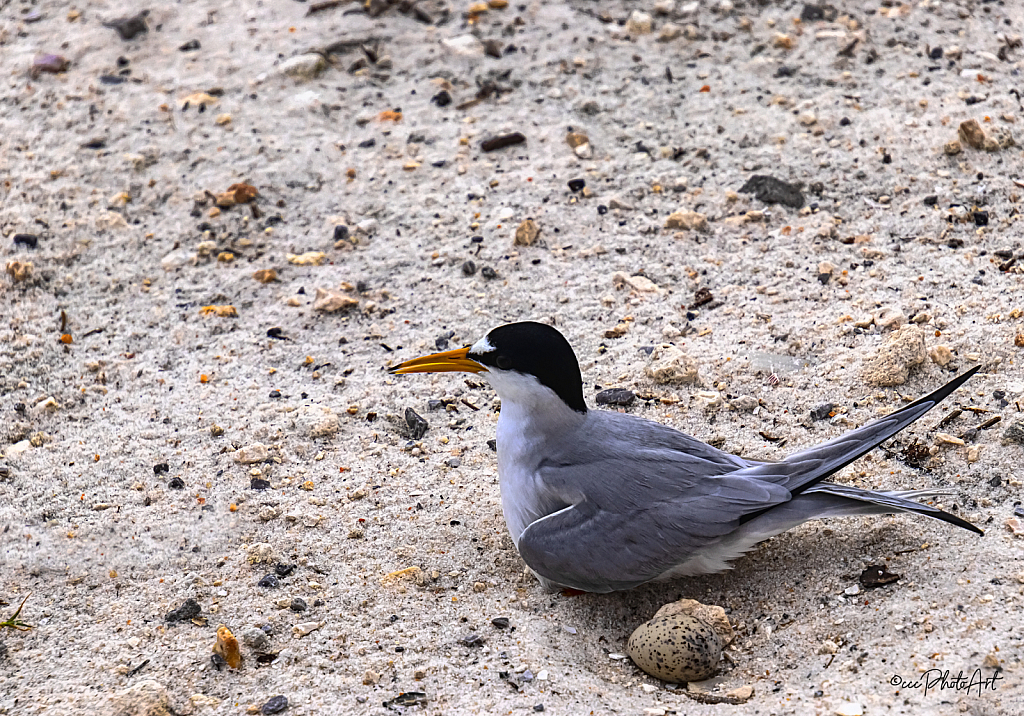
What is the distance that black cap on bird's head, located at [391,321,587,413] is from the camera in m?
3.39

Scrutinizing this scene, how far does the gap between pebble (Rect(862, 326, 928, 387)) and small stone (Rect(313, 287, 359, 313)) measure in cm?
238

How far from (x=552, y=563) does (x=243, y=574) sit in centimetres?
110

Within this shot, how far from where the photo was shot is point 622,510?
3227 mm

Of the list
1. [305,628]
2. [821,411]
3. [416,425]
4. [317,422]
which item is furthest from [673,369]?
[305,628]

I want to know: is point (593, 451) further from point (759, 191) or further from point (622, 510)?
point (759, 191)

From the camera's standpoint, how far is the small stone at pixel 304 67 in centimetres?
636

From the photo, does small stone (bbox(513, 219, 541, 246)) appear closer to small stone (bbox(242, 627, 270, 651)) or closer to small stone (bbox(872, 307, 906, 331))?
small stone (bbox(872, 307, 906, 331))

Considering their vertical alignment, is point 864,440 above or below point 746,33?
below

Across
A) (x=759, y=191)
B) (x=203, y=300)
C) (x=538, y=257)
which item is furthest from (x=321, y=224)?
(x=759, y=191)

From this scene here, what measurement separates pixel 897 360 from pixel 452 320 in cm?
197

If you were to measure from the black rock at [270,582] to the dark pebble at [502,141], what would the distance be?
3080 mm

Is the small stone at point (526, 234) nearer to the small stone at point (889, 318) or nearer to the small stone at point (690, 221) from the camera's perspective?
the small stone at point (690, 221)

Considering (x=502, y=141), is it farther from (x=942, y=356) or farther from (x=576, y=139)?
(x=942, y=356)

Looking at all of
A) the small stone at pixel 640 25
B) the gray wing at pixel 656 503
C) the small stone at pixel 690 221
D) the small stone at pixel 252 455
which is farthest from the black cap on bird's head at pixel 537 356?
the small stone at pixel 640 25
